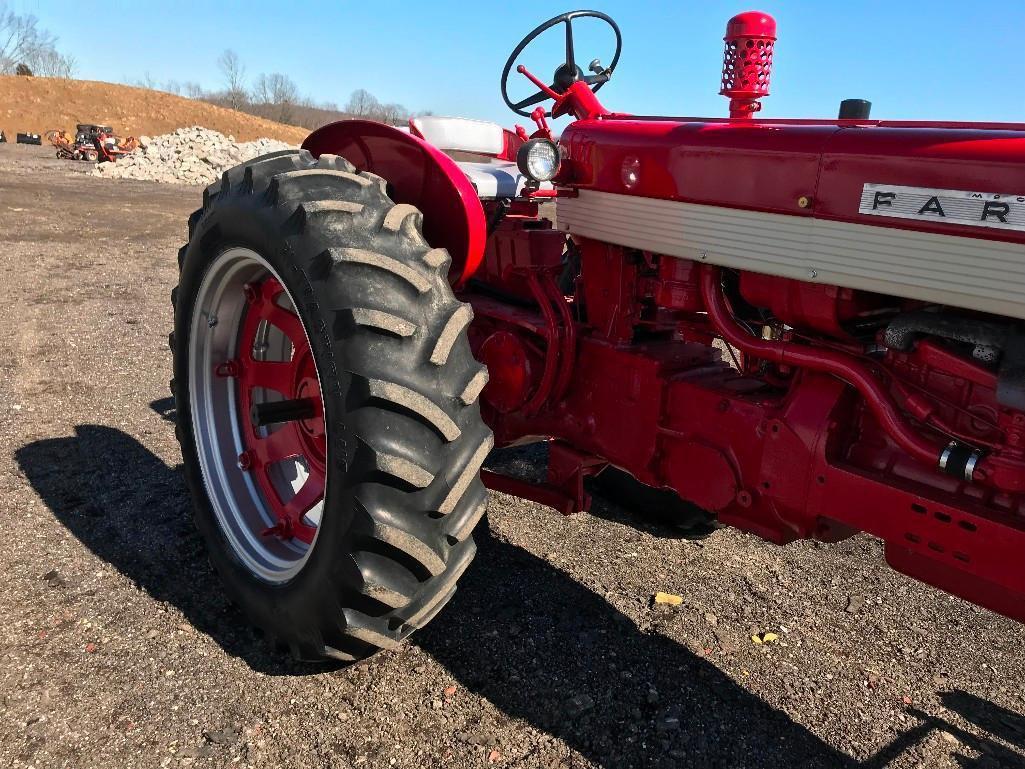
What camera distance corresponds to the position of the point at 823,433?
6.43 feet

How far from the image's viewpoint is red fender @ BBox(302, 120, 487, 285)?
2.46 meters

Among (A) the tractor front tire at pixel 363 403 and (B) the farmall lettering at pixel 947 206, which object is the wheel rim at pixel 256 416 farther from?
(B) the farmall lettering at pixel 947 206

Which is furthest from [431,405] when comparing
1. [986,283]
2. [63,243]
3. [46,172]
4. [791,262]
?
[46,172]

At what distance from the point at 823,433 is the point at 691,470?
436 mm

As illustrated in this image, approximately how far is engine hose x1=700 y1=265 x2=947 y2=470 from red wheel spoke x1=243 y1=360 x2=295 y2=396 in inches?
53.4

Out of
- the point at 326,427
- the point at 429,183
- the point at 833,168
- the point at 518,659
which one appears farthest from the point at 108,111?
the point at 833,168

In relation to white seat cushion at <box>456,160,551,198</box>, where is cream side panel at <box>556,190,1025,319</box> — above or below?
below

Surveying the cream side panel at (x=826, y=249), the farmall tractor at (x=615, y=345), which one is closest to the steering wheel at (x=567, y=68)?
the farmall tractor at (x=615, y=345)

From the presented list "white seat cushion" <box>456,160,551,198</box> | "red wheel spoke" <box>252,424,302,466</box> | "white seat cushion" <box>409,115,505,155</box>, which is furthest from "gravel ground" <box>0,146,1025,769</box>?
"white seat cushion" <box>409,115,505,155</box>

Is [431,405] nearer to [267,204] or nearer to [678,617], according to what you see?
[267,204]

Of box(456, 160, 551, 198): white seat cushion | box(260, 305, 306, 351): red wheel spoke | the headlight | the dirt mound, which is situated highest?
the dirt mound

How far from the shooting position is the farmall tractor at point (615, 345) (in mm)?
1737

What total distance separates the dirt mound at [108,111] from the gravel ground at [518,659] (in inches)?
1581

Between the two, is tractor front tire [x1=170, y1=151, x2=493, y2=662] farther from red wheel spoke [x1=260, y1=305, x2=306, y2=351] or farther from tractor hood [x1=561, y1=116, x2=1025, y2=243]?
tractor hood [x1=561, y1=116, x2=1025, y2=243]
